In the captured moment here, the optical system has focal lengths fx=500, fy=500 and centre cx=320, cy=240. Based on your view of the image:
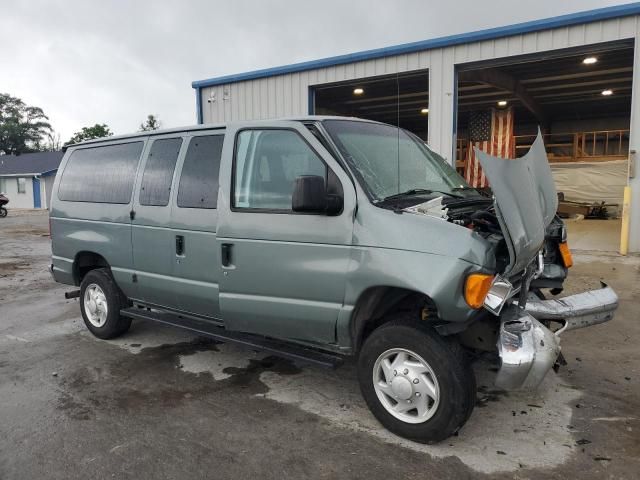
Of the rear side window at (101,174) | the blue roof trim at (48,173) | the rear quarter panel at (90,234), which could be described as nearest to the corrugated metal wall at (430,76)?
the rear side window at (101,174)

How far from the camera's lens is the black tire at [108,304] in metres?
5.13

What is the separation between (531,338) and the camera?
295 centimetres

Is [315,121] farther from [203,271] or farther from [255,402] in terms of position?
[255,402]

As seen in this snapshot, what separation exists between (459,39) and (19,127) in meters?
61.0

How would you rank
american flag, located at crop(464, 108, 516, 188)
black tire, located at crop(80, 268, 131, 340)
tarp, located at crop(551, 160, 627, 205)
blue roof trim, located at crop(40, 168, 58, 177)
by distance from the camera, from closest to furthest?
black tire, located at crop(80, 268, 131, 340) < tarp, located at crop(551, 160, 627, 205) < american flag, located at crop(464, 108, 516, 188) < blue roof trim, located at crop(40, 168, 58, 177)

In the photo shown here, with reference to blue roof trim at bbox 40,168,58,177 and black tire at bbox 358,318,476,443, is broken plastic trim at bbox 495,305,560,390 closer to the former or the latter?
black tire at bbox 358,318,476,443

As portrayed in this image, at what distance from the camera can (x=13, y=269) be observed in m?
9.82

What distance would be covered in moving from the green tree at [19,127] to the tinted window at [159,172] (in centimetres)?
6297

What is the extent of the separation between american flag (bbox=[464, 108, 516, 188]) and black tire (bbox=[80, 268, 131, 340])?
52.5ft

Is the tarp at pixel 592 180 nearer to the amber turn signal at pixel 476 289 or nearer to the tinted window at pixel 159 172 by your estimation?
the tinted window at pixel 159 172

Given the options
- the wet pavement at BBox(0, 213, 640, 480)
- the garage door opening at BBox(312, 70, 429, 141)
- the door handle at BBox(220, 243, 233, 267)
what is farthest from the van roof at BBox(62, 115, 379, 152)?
the garage door opening at BBox(312, 70, 429, 141)

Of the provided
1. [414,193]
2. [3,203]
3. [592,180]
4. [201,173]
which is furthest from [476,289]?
[3,203]

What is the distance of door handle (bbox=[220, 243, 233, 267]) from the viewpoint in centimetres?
385

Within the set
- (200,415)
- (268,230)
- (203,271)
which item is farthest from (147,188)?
(200,415)
